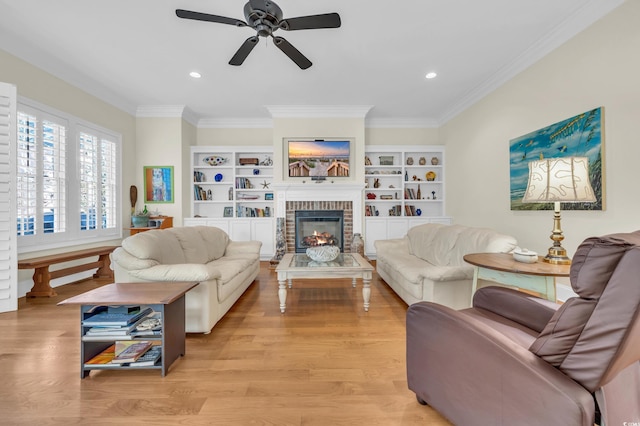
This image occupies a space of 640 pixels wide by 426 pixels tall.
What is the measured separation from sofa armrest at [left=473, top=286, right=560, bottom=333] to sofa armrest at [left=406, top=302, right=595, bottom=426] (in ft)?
1.50

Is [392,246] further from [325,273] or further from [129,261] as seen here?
[129,261]

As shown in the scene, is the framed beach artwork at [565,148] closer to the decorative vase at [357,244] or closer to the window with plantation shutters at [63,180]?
the decorative vase at [357,244]

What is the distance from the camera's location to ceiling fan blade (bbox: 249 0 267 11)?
80.9 inches

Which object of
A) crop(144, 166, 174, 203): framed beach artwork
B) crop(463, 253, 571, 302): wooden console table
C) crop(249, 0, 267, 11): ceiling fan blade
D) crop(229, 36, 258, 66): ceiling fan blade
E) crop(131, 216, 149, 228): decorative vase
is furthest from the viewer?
crop(144, 166, 174, 203): framed beach artwork

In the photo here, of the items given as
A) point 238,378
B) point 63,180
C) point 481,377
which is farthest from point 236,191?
point 481,377

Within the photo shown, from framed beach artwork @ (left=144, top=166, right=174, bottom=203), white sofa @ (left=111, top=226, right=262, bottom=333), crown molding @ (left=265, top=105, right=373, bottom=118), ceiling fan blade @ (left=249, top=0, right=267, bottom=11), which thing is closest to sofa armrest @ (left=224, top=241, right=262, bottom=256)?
white sofa @ (left=111, top=226, right=262, bottom=333)

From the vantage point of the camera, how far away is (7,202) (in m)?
2.84

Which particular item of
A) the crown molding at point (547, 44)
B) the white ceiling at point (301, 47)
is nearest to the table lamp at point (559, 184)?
the white ceiling at point (301, 47)

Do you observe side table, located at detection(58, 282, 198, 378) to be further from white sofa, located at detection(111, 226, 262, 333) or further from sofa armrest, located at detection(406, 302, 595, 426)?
sofa armrest, located at detection(406, 302, 595, 426)

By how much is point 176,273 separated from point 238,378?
994 mm

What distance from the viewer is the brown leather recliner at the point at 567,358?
837mm

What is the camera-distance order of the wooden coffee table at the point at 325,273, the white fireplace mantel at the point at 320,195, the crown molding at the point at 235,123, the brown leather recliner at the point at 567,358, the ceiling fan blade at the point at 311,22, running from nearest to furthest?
the brown leather recliner at the point at 567,358, the ceiling fan blade at the point at 311,22, the wooden coffee table at the point at 325,273, the white fireplace mantel at the point at 320,195, the crown molding at the point at 235,123

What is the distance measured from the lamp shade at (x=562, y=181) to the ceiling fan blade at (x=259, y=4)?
2.28 metres

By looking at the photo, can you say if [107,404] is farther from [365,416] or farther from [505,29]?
[505,29]
